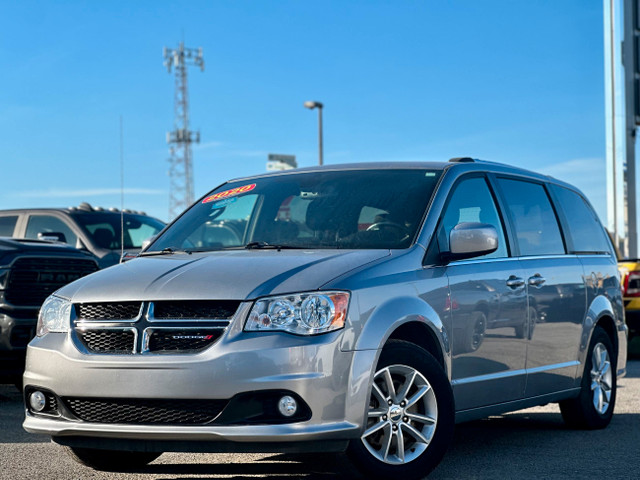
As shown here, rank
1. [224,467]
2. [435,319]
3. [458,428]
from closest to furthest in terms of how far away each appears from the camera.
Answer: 1. [435,319]
2. [224,467]
3. [458,428]

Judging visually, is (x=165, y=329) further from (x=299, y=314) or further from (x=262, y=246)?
(x=262, y=246)

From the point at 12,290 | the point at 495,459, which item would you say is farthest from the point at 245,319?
the point at 12,290

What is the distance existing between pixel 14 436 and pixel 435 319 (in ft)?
11.0

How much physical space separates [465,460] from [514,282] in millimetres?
1139

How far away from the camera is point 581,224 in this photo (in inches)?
325

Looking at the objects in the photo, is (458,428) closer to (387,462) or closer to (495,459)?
(495,459)

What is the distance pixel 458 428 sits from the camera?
793cm

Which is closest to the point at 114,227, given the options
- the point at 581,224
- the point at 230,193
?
the point at 230,193

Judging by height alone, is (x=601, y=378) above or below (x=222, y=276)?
below

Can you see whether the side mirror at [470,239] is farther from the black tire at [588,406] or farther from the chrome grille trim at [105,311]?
the black tire at [588,406]

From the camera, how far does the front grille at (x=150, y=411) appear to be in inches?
195

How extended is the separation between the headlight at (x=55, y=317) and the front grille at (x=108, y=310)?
0.08m

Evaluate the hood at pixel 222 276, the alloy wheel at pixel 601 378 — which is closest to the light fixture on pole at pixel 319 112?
the alloy wheel at pixel 601 378

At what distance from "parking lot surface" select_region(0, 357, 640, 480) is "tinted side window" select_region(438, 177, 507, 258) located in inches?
49.3
